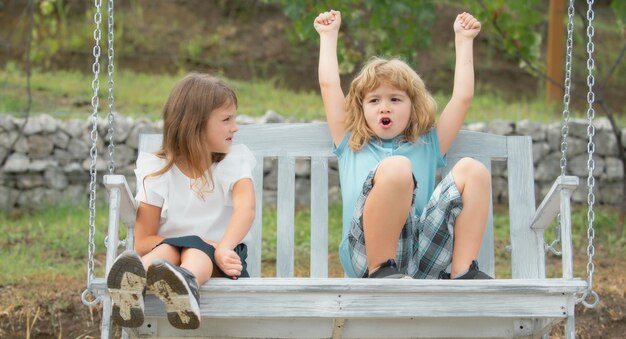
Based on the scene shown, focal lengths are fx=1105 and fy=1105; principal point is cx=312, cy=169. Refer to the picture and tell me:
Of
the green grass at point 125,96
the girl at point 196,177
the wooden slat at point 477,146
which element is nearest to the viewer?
the girl at point 196,177

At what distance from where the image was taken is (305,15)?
5.74 metres

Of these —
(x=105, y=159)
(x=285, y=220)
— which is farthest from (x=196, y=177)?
(x=105, y=159)

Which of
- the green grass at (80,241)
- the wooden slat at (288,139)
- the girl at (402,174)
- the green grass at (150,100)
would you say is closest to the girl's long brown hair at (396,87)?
the girl at (402,174)

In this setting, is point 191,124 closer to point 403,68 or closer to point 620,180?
point 403,68

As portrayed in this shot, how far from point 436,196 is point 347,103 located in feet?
1.63

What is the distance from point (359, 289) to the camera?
287 centimetres

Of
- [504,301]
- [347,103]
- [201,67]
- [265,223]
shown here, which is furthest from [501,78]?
[504,301]

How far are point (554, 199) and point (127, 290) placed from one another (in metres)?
1.30

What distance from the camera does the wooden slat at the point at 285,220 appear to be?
368 centimetres

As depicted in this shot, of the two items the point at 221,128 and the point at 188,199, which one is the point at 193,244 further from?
the point at 221,128

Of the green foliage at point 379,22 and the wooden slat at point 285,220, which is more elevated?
the green foliage at point 379,22

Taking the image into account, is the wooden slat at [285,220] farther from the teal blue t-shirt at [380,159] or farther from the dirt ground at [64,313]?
the dirt ground at [64,313]

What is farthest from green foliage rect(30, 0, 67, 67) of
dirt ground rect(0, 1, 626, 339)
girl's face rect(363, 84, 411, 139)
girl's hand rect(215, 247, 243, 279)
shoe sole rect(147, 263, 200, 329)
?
shoe sole rect(147, 263, 200, 329)

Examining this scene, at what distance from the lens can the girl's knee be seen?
3135 mm
